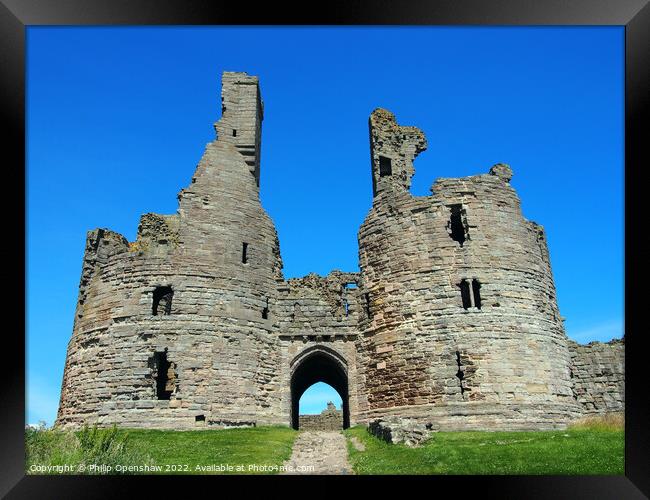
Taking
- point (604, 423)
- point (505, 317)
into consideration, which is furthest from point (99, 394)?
point (604, 423)

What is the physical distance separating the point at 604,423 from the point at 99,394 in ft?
50.6

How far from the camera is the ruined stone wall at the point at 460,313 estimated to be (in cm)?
1912

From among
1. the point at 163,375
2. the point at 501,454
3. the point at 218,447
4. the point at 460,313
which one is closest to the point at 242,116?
the point at 163,375

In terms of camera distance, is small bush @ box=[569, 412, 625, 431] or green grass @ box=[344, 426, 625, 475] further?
small bush @ box=[569, 412, 625, 431]

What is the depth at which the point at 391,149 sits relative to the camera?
24.1 meters

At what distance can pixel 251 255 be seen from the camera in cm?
2222

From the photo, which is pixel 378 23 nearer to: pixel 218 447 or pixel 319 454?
pixel 218 447

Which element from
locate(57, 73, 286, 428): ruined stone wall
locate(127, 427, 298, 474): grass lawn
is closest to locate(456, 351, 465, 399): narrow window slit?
locate(127, 427, 298, 474): grass lawn

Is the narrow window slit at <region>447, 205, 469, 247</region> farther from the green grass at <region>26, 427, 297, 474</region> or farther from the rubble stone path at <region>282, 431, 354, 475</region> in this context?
the green grass at <region>26, 427, 297, 474</region>

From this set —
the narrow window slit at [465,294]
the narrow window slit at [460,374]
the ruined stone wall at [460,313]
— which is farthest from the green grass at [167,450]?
the narrow window slit at [465,294]

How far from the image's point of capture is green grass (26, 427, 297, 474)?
1280cm

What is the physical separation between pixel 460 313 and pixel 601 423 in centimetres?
520

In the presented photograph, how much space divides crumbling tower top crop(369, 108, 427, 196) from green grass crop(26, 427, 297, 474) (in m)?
10.2

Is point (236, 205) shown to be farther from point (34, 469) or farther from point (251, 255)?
point (34, 469)
